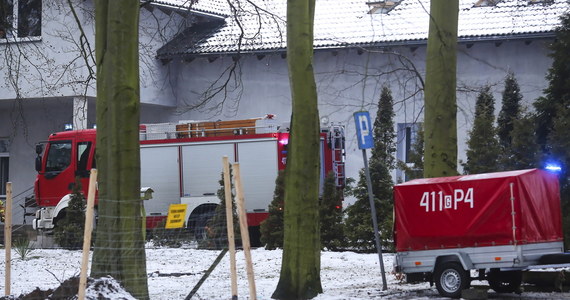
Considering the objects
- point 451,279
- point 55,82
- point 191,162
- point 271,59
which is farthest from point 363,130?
point 55,82

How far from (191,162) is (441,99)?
11845 millimetres

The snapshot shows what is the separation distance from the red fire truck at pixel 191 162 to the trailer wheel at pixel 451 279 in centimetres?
1088

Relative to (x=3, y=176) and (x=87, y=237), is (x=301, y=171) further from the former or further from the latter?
(x=3, y=176)

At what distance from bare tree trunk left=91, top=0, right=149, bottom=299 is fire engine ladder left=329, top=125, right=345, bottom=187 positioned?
13340mm

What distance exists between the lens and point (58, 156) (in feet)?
94.5

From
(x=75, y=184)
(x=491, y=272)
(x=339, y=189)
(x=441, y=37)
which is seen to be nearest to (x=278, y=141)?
(x=339, y=189)

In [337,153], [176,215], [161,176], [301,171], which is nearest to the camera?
[301,171]

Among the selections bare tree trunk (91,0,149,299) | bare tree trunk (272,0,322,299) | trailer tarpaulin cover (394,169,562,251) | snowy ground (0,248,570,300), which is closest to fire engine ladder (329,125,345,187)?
snowy ground (0,248,570,300)

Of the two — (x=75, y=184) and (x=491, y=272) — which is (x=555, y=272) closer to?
(x=491, y=272)

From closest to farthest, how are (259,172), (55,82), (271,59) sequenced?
(259,172) → (55,82) → (271,59)

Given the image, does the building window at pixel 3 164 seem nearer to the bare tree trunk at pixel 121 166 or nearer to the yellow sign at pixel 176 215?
the yellow sign at pixel 176 215

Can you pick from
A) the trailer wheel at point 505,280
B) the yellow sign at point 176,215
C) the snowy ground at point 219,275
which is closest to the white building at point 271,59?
the yellow sign at point 176,215

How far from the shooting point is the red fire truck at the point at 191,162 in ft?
87.6

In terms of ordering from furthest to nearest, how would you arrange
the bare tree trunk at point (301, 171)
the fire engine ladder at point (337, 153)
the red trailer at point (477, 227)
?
1. the fire engine ladder at point (337, 153)
2. the red trailer at point (477, 227)
3. the bare tree trunk at point (301, 171)
